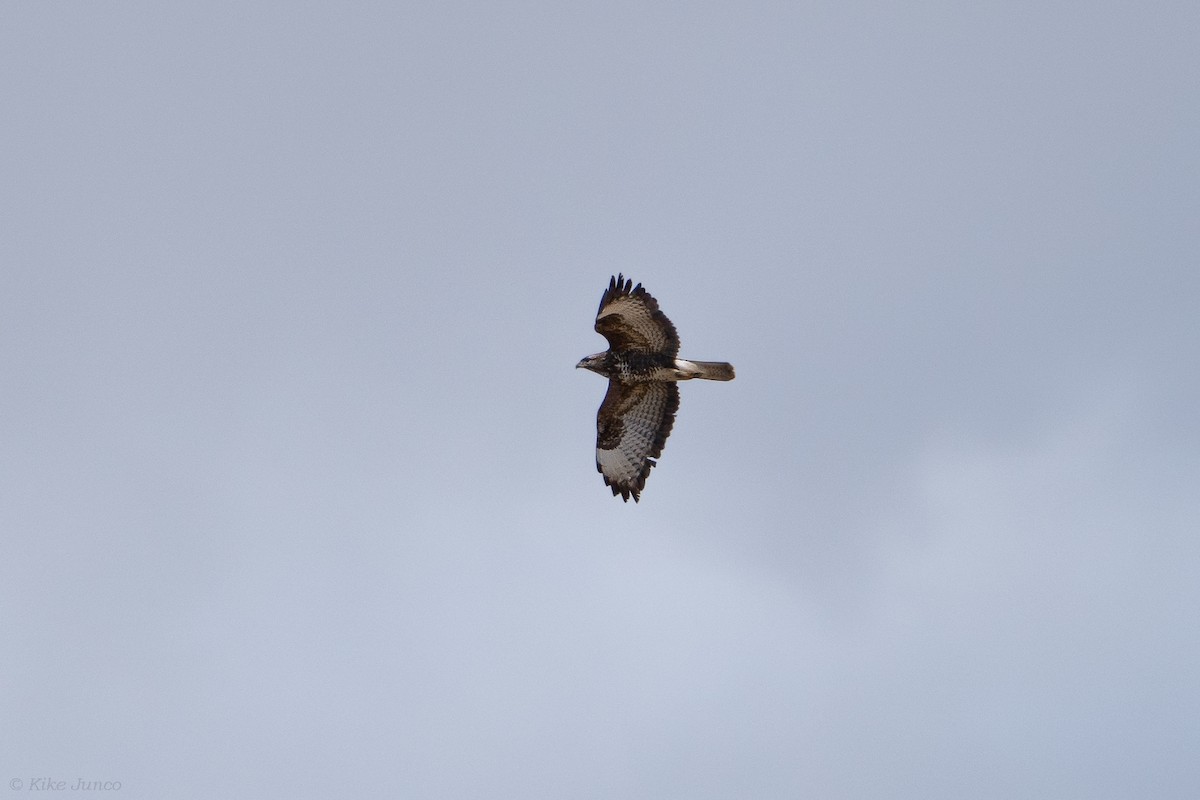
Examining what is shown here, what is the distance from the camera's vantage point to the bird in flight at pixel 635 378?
59.8ft

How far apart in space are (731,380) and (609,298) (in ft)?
6.09

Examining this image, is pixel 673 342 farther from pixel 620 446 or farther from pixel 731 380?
pixel 620 446

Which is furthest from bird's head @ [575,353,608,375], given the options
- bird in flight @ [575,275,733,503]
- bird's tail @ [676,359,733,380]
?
bird's tail @ [676,359,733,380]

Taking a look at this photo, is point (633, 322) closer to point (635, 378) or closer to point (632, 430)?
point (635, 378)

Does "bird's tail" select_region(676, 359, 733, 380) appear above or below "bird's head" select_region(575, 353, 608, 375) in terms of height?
below

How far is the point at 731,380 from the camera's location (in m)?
18.6

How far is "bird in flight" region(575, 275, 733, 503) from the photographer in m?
18.2

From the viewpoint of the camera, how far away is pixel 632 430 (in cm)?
1981

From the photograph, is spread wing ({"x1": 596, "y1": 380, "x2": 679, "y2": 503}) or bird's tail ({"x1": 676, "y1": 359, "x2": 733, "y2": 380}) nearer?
bird's tail ({"x1": 676, "y1": 359, "x2": 733, "y2": 380})

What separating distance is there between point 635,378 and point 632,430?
1139 millimetres

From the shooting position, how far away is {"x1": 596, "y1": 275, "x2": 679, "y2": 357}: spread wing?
1809cm

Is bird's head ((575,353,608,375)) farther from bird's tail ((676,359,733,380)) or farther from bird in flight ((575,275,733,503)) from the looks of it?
bird's tail ((676,359,733,380))

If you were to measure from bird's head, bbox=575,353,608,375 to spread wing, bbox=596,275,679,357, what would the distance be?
24 centimetres

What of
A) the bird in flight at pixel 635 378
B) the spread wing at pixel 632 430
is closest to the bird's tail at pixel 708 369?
the bird in flight at pixel 635 378
